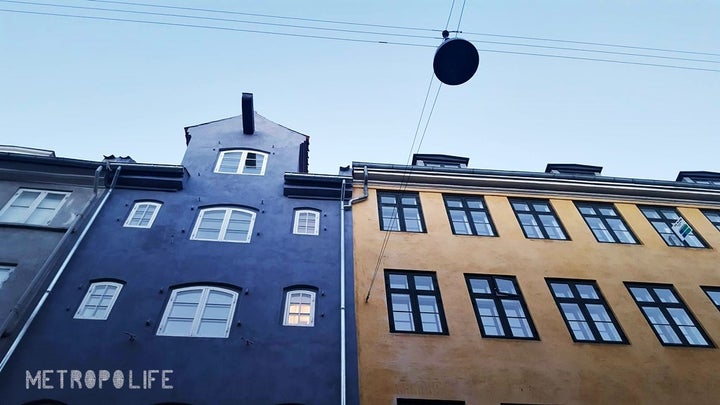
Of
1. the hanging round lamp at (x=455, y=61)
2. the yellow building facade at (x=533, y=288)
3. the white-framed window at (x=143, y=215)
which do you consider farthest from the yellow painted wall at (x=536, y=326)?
the white-framed window at (x=143, y=215)

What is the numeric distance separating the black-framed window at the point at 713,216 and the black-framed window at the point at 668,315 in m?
5.02

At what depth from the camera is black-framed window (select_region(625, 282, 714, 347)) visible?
12328 millimetres

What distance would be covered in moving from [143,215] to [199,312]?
4.63 m

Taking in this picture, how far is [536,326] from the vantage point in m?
12.1

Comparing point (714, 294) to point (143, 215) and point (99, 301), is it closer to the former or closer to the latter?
point (99, 301)

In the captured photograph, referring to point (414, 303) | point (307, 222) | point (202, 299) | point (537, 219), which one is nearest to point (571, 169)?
point (537, 219)

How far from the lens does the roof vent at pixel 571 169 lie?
63.9ft

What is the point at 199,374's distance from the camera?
10.3 meters

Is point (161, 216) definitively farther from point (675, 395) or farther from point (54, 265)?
point (675, 395)

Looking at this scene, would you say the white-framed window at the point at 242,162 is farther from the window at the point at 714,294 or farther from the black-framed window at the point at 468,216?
the window at the point at 714,294

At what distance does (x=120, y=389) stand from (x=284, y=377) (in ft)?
11.4

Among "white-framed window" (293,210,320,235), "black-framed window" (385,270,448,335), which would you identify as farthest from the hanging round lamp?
"white-framed window" (293,210,320,235)

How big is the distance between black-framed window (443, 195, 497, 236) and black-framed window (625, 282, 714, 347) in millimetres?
4531

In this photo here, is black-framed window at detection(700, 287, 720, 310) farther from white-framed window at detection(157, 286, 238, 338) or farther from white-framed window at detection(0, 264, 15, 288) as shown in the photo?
white-framed window at detection(0, 264, 15, 288)
